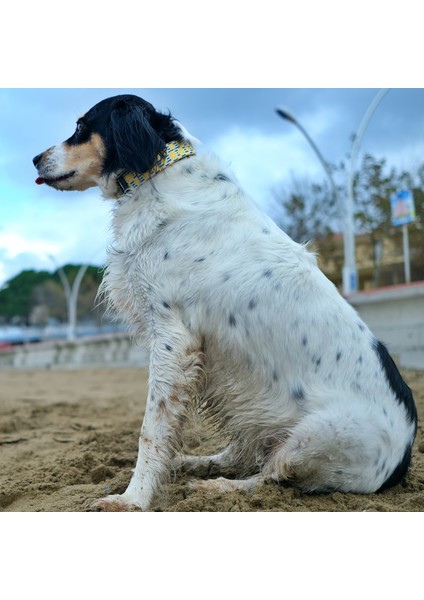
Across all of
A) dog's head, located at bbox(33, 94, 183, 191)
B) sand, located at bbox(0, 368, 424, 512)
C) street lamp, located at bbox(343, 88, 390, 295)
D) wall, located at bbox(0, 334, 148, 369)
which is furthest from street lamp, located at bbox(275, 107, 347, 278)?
dog's head, located at bbox(33, 94, 183, 191)

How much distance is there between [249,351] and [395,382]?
29.9 inches

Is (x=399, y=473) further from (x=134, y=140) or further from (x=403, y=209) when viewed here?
(x=403, y=209)

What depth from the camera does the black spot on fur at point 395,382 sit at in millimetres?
3193

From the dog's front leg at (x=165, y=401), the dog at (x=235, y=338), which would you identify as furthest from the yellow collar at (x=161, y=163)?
the dog's front leg at (x=165, y=401)

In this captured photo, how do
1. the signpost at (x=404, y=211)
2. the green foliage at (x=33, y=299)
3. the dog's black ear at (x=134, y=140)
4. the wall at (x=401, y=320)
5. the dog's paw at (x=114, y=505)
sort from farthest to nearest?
the green foliage at (x=33, y=299) < the signpost at (x=404, y=211) < the wall at (x=401, y=320) < the dog's black ear at (x=134, y=140) < the dog's paw at (x=114, y=505)

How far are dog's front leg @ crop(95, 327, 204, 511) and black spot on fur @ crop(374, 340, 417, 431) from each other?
Answer: 3.00 ft

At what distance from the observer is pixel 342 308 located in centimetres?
324

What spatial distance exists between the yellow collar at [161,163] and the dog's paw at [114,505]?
1.66m

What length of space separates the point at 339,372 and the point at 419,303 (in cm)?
689

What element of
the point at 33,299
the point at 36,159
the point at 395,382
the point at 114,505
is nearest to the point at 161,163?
the point at 36,159

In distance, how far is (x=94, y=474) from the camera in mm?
3885

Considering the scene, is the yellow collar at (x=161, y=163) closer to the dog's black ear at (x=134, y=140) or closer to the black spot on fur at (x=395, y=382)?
the dog's black ear at (x=134, y=140)

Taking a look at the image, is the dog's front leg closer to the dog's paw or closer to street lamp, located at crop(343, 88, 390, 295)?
the dog's paw

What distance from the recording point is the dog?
121 inches
